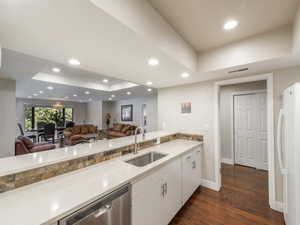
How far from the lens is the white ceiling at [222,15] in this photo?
4.16 ft

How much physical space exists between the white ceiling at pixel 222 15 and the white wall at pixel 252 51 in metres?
0.09

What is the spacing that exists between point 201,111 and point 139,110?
5.64m

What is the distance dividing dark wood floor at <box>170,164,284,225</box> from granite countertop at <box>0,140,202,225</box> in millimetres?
1242

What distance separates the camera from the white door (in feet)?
11.4

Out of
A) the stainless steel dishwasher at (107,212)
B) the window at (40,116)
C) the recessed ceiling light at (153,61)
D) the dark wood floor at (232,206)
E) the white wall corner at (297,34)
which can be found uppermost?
the white wall corner at (297,34)

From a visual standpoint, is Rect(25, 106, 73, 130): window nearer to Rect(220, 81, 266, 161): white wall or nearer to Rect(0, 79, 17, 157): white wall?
Rect(0, 79, 17, 157): white wall

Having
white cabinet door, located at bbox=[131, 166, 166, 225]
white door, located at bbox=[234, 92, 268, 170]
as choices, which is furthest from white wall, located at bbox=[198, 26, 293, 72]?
white door, located at bbox=[234, 92, 268, 170]

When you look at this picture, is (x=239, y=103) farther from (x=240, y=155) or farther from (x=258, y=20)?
(x=258, y=20)

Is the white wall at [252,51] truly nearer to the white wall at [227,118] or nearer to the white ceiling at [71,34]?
the white ceiling at [71,34]

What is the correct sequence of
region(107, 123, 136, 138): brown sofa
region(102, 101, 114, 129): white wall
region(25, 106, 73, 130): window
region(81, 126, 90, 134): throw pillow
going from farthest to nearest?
region(102, 101, 114, 129): white wall, region(25, 106, 73, 130): window, region(81, 126, 90, 134): throw pillow, region(107, 123, 136, 138): brown sofa

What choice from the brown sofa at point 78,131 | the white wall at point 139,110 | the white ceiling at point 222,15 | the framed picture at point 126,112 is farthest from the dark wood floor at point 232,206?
the framed picture at point 126,112

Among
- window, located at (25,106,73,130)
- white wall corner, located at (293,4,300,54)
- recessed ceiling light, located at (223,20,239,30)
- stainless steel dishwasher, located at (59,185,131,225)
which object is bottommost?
stainless steel dishwasher, located at (59,185,131,225)

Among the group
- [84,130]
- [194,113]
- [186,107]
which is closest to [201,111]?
[194,113]

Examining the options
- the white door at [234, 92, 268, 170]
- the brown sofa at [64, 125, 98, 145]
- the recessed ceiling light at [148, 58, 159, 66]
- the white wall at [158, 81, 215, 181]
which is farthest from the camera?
the brown sofa at [64, 125, 98, 145]
